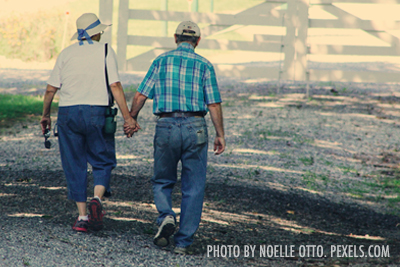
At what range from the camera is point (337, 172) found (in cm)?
781

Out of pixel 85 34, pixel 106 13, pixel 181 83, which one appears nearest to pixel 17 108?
pixel 106 13

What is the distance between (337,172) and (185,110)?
450 cm

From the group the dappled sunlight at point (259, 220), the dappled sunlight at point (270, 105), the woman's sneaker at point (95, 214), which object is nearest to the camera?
the woman's sneaker at point (95, 214)

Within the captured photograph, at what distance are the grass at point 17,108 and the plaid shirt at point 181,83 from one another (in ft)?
23.4

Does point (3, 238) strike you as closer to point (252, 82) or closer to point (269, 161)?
point (269, 161)

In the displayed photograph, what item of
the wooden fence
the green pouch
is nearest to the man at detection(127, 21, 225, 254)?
the green pouch

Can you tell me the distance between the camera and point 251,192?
6320mm

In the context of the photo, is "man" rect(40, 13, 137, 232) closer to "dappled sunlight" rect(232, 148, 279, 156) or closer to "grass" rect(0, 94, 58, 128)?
"dappled sunlight" rect(232, 148, 279, 156)

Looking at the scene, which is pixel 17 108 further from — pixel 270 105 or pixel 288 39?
pixel 288 39

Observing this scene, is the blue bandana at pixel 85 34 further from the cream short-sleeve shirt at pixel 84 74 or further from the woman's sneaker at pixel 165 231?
the woman's sneaker at pixel 165 231

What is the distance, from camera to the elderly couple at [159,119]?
13.0 feet

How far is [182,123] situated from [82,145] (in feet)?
3.03

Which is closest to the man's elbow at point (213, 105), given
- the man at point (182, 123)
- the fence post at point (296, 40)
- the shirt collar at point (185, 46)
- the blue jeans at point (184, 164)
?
the man at point (182, 123)

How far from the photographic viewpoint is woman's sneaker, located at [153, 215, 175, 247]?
3922 mm
